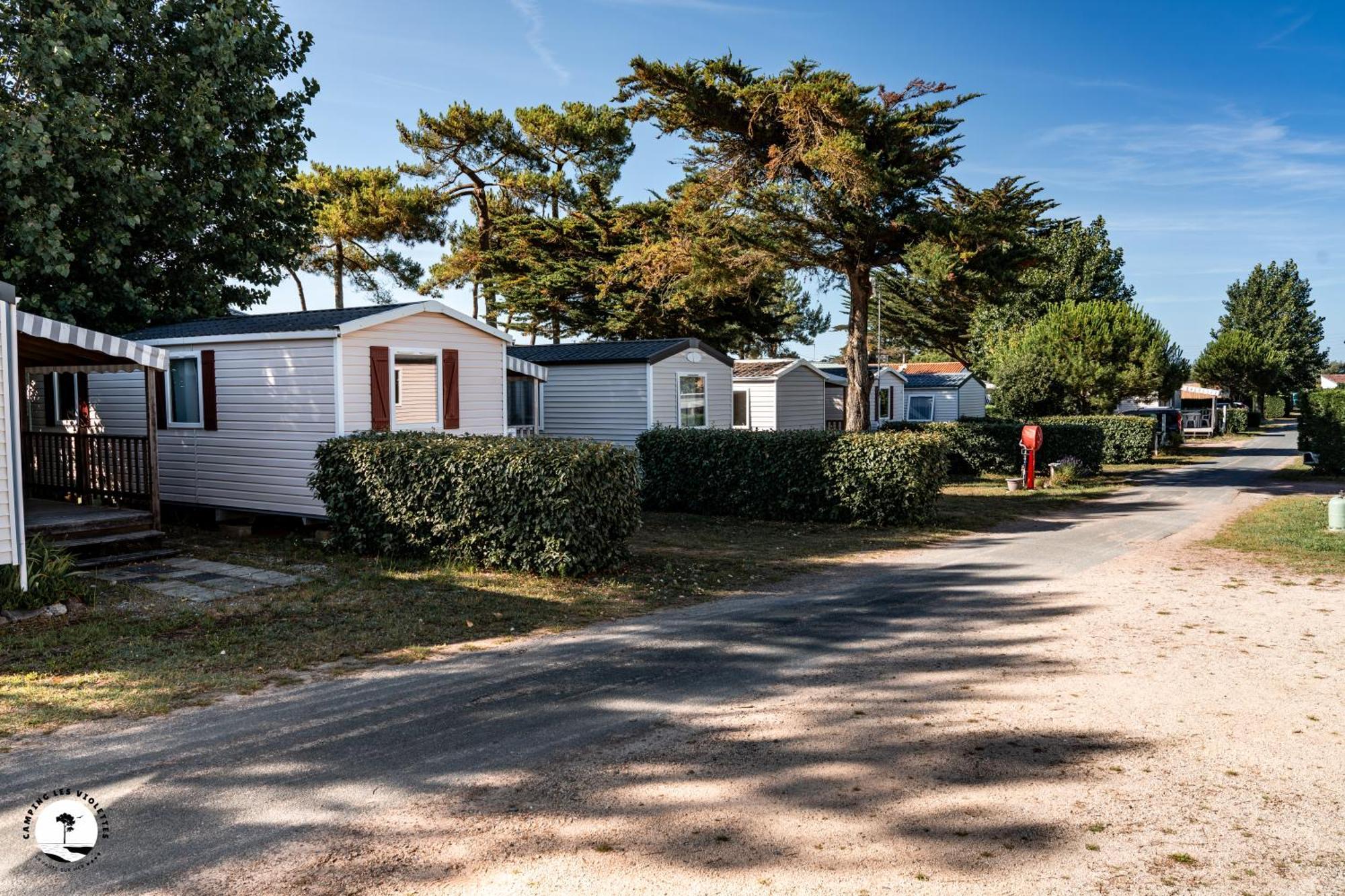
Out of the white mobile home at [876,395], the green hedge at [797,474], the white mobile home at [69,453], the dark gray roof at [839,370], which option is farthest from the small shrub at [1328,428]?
the white mobile home at [69,453]

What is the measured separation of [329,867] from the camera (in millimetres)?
3834

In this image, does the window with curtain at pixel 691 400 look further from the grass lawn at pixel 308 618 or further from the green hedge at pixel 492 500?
the green hedge at pixel 492 500

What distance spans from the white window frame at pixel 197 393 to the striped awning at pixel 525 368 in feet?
16.7

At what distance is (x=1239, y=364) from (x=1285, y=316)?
51.5 ft

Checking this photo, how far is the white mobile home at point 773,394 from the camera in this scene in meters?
24.3

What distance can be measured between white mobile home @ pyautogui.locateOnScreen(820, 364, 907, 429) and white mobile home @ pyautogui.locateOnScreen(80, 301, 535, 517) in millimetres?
16167

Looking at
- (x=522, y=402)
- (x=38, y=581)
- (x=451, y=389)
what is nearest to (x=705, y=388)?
(x=522, y=402)

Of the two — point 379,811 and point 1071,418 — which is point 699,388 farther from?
point 379,811

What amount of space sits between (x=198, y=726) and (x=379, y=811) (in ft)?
6.36

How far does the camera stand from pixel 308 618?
8312 millimetres

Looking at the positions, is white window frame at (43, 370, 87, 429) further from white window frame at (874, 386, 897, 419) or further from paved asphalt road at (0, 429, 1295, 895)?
white window frame at (874, 386, 897, 419)

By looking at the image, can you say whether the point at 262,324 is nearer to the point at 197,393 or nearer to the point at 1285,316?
the point at 197,393

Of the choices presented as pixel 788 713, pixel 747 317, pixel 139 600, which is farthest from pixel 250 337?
pixel 747 317

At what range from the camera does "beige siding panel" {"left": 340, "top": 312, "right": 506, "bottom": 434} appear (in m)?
12.3
